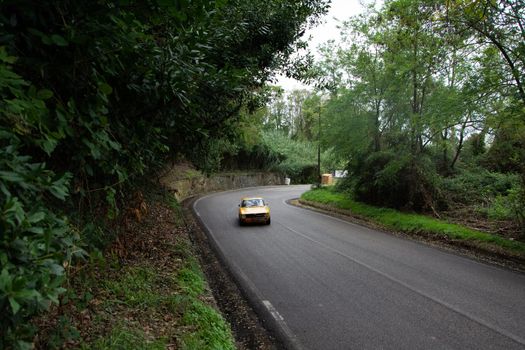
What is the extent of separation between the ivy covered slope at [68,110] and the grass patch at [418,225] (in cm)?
1064

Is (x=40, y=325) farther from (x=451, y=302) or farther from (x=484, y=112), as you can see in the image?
(x=484, y=112)

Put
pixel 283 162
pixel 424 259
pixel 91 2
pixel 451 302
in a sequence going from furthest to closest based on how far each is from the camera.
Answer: pixel 283 162 → pixel 424 259 → pixel 451 302 → pixel 91 2

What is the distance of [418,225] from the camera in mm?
14039

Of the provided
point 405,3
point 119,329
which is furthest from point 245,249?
point 405,3

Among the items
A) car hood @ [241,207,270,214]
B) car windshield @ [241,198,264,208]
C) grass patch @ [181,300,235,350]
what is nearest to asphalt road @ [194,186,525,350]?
grass patch @ [181,300,235,350]

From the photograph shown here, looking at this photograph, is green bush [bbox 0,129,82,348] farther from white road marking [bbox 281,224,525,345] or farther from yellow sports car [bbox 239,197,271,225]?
yellow sports car [bbox 239,197,271,225]

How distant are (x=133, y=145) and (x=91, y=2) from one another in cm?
176

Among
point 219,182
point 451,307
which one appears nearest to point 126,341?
point 451,307

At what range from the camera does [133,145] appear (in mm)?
3961

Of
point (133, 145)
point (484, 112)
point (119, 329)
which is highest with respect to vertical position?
point (484, 112)

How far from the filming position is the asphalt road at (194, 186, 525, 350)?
517cm

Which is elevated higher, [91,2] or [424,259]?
[91,2]

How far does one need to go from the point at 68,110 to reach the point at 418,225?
561 inches

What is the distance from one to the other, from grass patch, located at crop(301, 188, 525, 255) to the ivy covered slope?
10.6m
